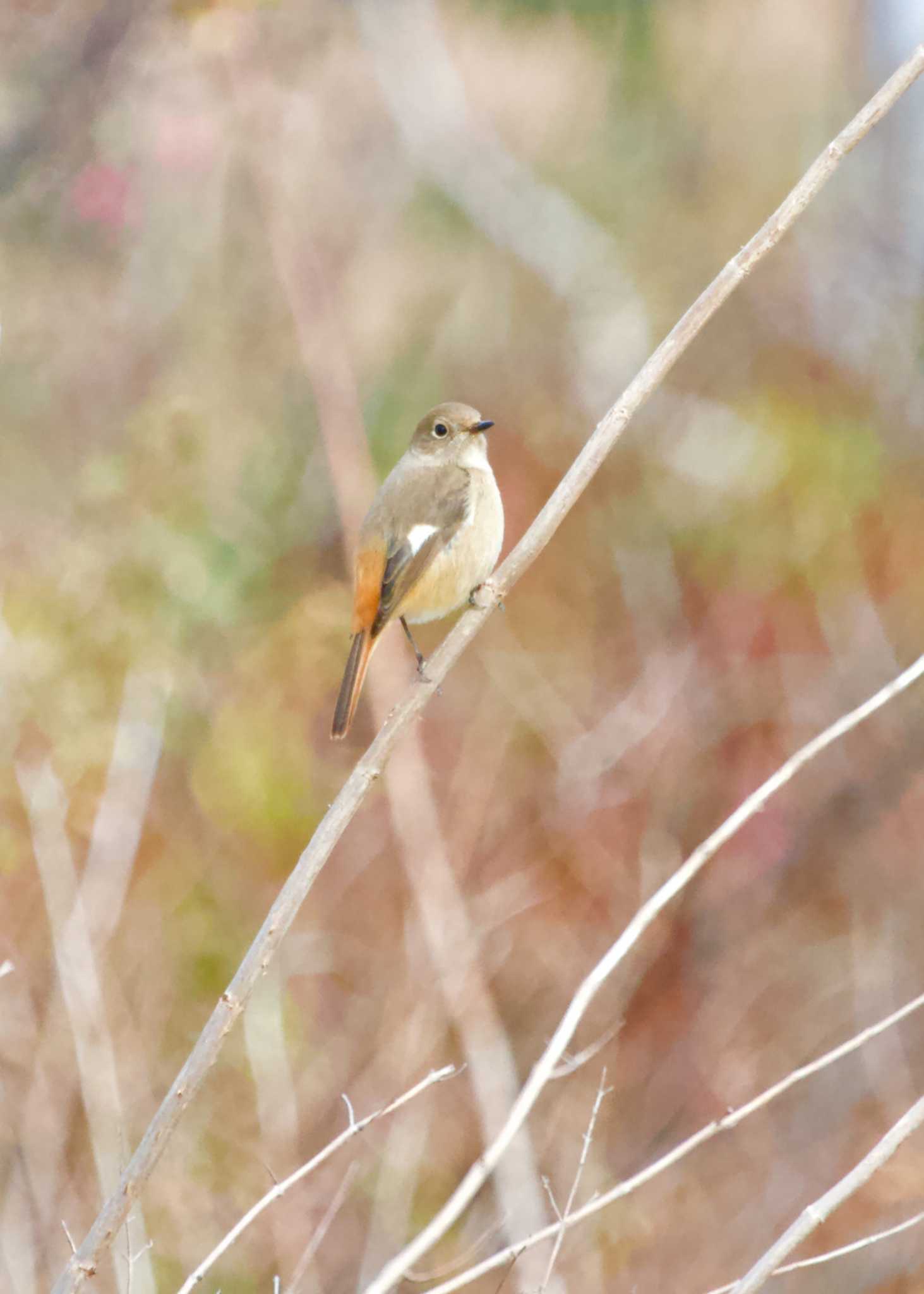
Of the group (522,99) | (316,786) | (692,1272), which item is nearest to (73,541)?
(316,786)

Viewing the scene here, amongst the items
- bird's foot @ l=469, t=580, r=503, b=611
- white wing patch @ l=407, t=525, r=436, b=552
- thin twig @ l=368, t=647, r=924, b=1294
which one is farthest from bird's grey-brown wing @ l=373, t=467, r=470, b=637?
thin twig @ l=368, t=647, r=924, b=1294

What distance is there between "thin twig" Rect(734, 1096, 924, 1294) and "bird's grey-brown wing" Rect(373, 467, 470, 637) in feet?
5.94

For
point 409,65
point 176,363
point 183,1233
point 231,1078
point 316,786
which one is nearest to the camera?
point 183,1233

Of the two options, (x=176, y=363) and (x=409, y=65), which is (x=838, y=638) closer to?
(x=176, y=363)

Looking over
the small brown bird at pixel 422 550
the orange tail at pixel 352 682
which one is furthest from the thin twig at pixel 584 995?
Result: the small brown bird at pixel 422 550

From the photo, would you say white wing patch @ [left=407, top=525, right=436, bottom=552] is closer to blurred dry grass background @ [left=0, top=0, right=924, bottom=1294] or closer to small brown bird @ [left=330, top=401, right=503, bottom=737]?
small brown bird @ [left=330, top=401, right=503, bottom=737]

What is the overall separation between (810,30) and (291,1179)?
31.6 ft

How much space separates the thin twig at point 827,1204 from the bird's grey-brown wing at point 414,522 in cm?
181

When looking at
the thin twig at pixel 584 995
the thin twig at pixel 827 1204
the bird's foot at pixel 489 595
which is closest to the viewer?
the thin twig at pixel 827 1204

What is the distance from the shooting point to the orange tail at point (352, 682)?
3041mm

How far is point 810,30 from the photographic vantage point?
9.57 metres

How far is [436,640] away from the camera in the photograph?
18.3ft

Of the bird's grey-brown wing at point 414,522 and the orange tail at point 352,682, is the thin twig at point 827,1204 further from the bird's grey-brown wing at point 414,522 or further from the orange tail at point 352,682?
the bird's grey-brown wing at point 414,522

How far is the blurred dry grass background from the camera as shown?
4188 millimetres
